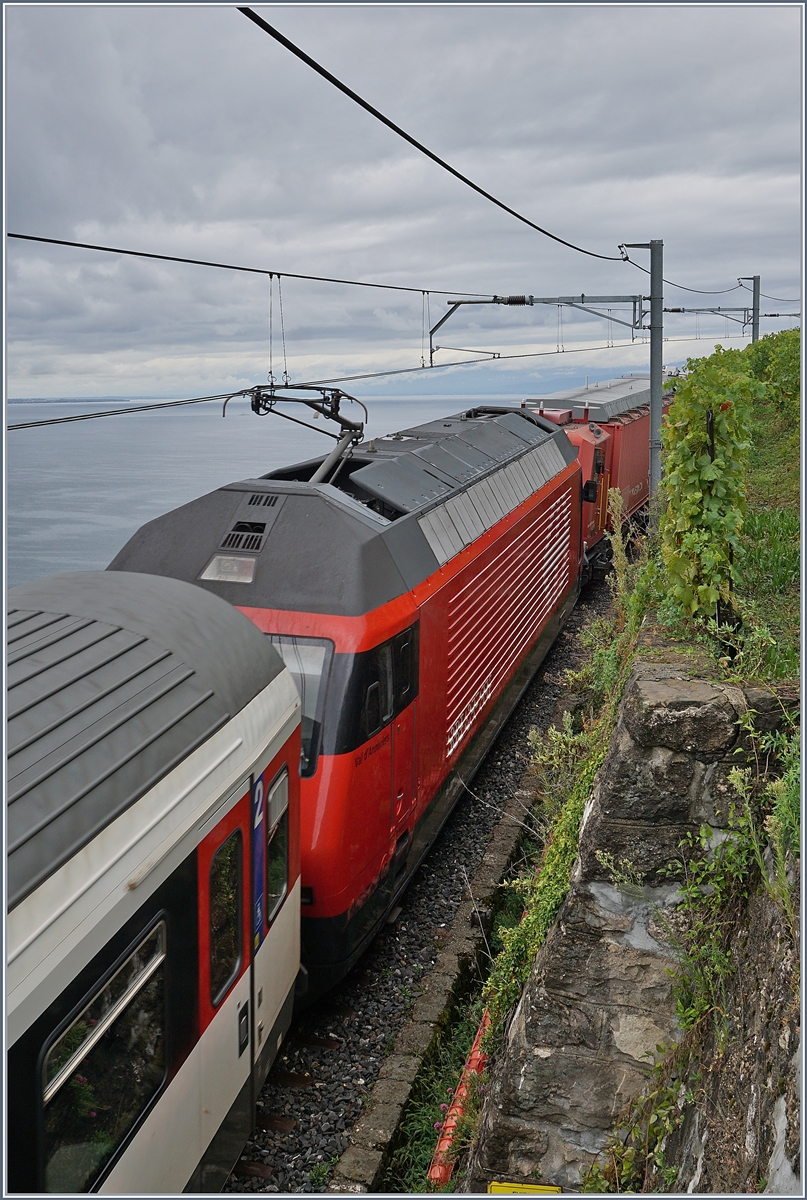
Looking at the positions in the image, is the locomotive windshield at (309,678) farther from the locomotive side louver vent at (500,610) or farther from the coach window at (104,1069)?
the coach window at (104,1069)

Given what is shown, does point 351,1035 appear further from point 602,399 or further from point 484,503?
point 602,399

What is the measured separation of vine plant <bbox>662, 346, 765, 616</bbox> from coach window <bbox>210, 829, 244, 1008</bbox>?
291 cm

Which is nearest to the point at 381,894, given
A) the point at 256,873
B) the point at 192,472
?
the point at 256,873

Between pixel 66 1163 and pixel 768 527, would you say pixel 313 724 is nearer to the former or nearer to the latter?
pixel 66 1163

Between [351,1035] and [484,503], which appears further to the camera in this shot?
[484,503]

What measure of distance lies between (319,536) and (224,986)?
3028 mm

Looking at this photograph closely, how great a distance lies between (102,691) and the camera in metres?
3.57

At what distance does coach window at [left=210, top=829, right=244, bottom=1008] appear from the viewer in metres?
4.04

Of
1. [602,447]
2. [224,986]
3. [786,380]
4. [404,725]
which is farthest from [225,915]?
[786,380]

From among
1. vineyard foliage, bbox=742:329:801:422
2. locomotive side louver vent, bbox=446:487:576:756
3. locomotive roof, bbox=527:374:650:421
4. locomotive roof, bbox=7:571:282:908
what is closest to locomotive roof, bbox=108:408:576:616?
locomotive side louver vent, bbox=446:487:576:756

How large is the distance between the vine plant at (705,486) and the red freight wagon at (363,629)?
74.5 inches

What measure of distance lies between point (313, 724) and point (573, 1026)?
2.27 m

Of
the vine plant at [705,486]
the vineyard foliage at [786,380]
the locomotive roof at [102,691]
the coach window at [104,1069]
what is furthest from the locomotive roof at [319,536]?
the vineyard foliage at [786,380]

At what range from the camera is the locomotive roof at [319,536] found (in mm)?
6133
